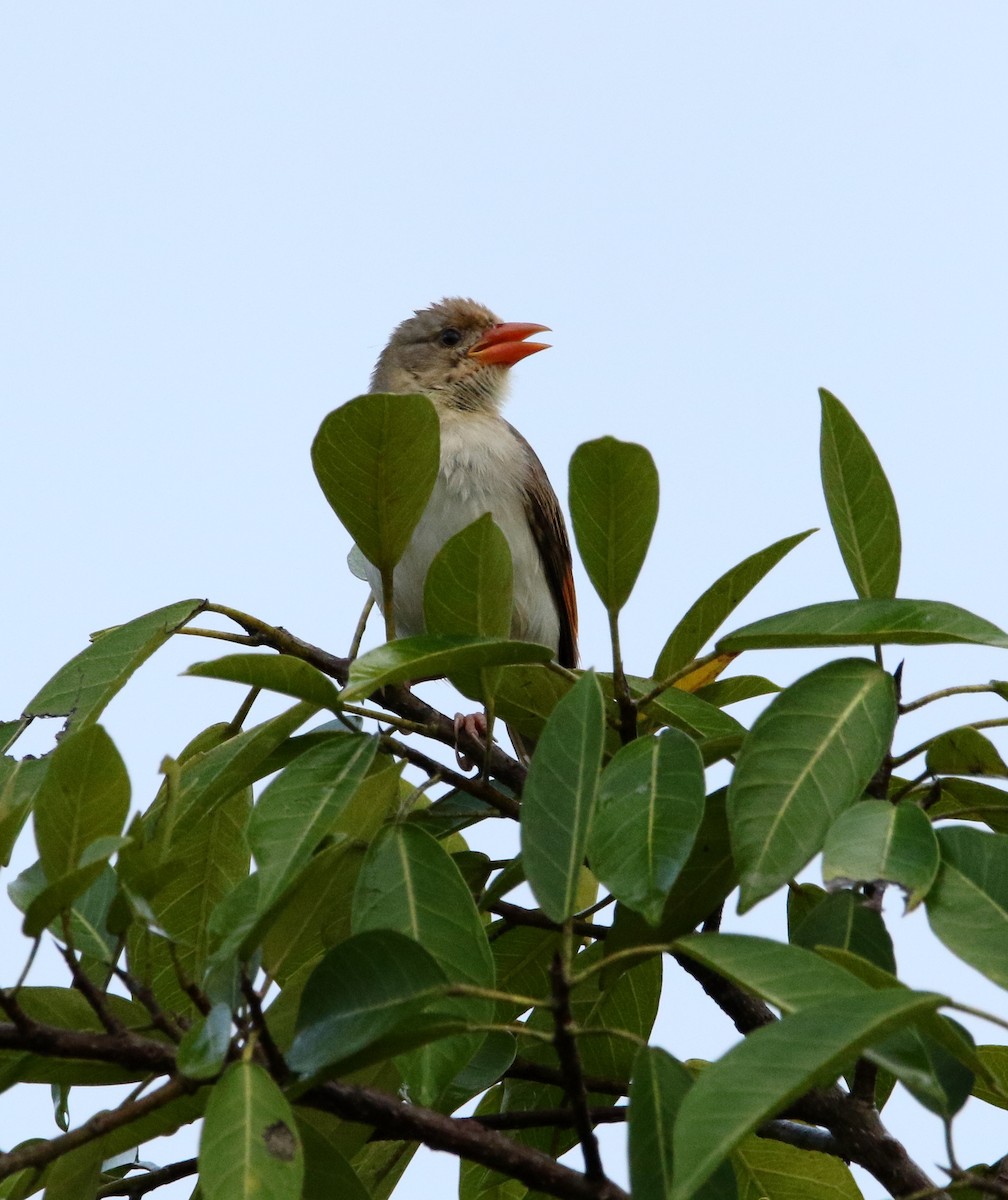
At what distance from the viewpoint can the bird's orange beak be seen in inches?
212

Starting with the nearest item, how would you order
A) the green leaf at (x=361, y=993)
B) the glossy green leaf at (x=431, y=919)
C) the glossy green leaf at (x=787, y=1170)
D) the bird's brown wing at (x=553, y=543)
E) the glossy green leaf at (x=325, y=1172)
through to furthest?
the green leaf at (x=361, y=993), the glossy green leaf at (x=431, y=919), the glossy green leaf at (x=325, y=1172), the glossy green leaf at (x=787, y=1170), the bird's brown wing at (x=553, y=543)

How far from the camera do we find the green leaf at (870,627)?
1489 millimetres

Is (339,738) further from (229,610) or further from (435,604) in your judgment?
(229,610)

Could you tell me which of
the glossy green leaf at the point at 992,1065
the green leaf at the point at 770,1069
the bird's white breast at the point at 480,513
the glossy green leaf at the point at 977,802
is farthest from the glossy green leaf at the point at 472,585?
the bird's white breast at the point at 480,513

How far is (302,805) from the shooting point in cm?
153

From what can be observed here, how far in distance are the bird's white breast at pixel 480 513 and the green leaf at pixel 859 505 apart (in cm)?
273

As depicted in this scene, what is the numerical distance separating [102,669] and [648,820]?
0.72 metres

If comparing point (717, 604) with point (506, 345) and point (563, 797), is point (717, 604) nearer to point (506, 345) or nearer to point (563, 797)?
point (563, 797)

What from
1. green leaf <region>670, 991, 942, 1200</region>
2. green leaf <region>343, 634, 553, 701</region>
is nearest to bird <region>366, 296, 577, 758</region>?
green leaf <region>343, 634, 553, 701</region>

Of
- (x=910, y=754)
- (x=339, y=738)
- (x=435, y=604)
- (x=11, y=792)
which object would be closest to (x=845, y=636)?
(x=910, y=754)

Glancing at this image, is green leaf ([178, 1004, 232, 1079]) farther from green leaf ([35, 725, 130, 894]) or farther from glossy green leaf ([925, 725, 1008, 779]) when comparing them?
glossy green leaf ([925, 725, 1008, 779])

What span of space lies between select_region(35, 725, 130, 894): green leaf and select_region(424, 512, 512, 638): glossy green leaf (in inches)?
16.3

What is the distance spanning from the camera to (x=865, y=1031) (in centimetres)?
105

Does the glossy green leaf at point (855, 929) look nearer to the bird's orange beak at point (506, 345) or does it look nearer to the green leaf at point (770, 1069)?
the green leaf at point (770, 1069)
